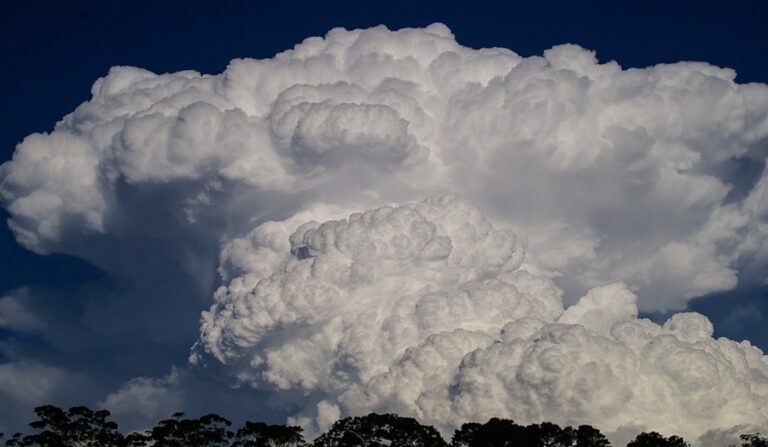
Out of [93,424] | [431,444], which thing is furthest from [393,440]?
[93,424]

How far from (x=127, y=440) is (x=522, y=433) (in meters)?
71.1

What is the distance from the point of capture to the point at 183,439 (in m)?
200

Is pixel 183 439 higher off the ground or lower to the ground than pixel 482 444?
higher

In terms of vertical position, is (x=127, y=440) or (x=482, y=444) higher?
(x=127, y=440)

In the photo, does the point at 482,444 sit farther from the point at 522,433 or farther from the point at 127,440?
the point at 127,440

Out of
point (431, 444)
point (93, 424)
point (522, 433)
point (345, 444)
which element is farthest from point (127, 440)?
point (522, 433)

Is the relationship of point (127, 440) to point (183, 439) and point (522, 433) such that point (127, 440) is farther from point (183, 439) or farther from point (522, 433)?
point (522, 433)

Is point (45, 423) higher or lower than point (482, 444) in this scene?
higher

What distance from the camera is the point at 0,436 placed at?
19638 cm

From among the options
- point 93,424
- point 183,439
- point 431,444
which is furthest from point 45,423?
point 431,444

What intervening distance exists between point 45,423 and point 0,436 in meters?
10.2

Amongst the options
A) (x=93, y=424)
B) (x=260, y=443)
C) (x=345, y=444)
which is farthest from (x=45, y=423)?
(x=345, y=444)

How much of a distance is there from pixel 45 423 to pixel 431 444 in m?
68.6

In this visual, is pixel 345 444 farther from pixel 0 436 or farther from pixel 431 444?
pixel 0 436
